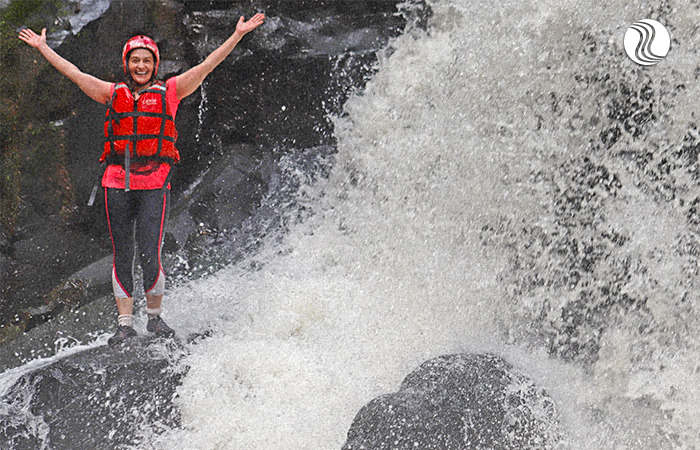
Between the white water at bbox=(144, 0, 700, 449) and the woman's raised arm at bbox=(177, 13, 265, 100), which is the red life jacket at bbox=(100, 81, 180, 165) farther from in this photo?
the white water at bbox=(144, 0, 700, 449)

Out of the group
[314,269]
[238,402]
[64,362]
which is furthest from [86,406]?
[314,269]

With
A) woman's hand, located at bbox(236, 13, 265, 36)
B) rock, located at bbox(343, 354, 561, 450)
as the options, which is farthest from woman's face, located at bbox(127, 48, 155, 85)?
rock, located at bbox(343, 354, 561, 450)

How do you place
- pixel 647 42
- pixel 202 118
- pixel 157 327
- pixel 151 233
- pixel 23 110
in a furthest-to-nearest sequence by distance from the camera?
pixel 202 118 → pixel 23 110 → pixel 647 42 → pixel 157 327 → pixel 151 233

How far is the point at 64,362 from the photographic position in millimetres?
3207

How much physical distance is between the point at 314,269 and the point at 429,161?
3.83 ft

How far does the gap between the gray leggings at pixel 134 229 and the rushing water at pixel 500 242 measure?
1.69 ft

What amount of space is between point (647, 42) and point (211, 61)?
280cm

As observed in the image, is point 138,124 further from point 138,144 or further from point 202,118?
point 202,118

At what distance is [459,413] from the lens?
123 inches

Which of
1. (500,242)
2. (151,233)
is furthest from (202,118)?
(500,242)

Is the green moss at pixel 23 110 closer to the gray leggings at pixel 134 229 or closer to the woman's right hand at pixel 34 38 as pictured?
the woman's right hand at pixel 34 38

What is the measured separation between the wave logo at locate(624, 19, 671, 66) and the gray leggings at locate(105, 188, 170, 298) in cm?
313

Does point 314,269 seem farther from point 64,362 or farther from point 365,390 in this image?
point 64,362

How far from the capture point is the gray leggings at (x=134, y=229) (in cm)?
315
